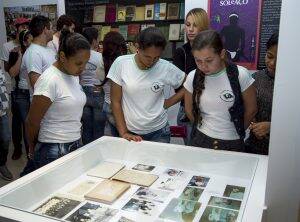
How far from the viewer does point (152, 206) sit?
1.33m

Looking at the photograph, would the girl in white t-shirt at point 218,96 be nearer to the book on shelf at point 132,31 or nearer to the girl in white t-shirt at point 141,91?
the girl in white t-shirt at point 141,91

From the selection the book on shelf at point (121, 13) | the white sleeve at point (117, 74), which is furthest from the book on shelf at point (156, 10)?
the white sleeve at point (117, 74)

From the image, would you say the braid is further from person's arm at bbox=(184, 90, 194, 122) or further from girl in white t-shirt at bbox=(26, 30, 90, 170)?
girl in white t-shirt at bbox=(26, 30, 90, 170)

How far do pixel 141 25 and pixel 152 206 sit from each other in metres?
3.43

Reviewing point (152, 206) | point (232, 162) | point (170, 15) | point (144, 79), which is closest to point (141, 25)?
point (170, 15)

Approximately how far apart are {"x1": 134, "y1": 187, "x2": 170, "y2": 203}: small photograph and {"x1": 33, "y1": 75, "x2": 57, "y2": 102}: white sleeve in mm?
656

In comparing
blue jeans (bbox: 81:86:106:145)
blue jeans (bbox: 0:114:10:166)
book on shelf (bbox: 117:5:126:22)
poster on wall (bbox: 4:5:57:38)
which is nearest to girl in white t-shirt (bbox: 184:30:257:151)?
blue jeans (bbox: 81:86:106:145)

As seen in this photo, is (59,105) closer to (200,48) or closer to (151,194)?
(151,194)

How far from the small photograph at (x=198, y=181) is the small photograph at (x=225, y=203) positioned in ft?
0.48

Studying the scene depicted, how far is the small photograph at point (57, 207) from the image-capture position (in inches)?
49.7

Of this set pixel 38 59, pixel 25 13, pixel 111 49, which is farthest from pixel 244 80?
pixel 25 13

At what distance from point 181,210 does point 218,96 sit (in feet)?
2.31

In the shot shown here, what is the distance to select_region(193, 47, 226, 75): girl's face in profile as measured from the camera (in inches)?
67.0

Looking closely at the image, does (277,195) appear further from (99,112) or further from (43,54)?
(43,54)
